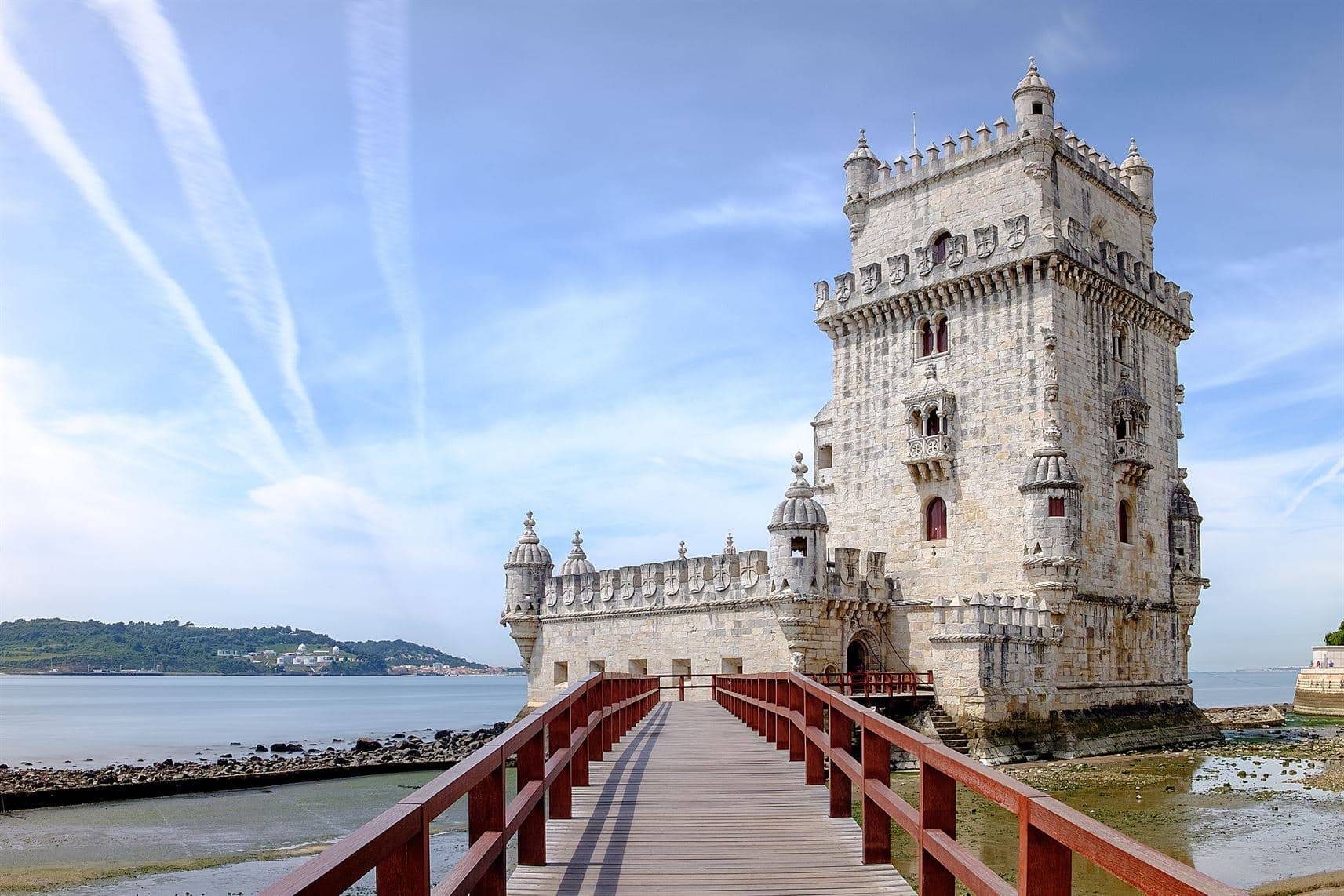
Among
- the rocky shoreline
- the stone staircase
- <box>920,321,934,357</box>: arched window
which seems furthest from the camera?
<box>920,321,934,357</box>: arched window

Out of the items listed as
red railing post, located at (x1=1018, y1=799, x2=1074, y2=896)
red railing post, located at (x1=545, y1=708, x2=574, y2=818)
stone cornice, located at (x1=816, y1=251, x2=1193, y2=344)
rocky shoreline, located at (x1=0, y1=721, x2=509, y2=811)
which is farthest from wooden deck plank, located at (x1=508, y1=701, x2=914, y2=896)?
stone cornice, located at (x1=816, y1=251, x2=1193, y2=344)

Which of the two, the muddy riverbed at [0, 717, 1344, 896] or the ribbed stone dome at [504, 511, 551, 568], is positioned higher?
the ribbed stone dome at [504, 511, 551, 568]

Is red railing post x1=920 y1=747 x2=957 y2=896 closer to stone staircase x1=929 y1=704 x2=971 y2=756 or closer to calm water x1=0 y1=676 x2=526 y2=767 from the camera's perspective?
stone staircase x1=929 y1=704 x2=971 y2=756

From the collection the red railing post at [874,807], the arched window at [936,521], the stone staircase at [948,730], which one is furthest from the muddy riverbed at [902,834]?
the red railing post at [874,807]

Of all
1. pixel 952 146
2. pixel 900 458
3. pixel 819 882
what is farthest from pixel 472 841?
pixel 952 146

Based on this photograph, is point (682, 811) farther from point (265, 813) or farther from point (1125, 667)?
point (1125, 667)

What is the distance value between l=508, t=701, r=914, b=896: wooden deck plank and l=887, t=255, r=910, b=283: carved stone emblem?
75.4 ft

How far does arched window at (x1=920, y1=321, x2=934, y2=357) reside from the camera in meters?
33.7

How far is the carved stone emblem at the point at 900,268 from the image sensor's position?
3400 cm

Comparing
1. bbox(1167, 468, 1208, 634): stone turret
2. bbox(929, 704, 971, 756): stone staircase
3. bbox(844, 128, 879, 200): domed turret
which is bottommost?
bbox(929, 704, 971, 756): stone staircase

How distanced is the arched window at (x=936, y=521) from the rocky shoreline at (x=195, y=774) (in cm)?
1609

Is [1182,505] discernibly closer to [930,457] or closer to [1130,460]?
[1130,460]

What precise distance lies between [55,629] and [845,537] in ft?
588

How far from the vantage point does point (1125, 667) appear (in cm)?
3275
